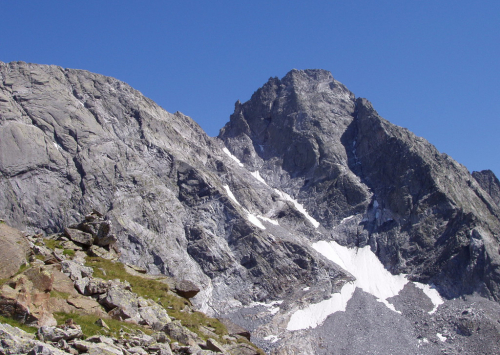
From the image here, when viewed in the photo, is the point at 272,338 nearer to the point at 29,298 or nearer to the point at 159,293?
the point at 159,293

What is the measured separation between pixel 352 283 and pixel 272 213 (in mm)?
31921

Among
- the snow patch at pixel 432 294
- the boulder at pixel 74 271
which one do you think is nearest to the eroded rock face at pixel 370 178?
the snow patch at pixel 432 294

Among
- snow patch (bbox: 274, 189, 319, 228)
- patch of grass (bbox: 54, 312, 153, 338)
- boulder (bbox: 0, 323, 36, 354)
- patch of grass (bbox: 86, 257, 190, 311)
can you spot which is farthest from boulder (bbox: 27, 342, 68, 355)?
snow patch (bbox: 274, 189, 319, 228)

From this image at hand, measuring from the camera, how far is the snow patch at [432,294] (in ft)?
311

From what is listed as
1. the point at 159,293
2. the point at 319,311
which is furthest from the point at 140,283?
the point at 319,311

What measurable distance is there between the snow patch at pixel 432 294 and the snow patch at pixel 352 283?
4.07 m

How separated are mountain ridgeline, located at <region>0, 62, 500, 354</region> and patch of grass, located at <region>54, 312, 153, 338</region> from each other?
6421 centimetres

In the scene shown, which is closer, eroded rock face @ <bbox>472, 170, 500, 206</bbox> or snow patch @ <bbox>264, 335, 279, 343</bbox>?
snow patch @ <bbox>264, 335, 279, 343</bbox>

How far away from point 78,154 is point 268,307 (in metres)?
54.7

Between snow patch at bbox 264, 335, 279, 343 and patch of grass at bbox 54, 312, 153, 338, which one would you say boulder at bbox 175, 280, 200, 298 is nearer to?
patch of grass at bbox 54, 312, 153, 338

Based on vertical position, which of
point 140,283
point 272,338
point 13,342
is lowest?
point 13,342

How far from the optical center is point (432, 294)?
99375mm

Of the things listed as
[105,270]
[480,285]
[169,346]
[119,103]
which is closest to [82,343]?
[169,346]

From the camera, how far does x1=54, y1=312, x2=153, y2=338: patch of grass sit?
14.8 m
